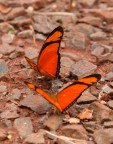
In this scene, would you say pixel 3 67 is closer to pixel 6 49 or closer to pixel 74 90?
pixel 6 49

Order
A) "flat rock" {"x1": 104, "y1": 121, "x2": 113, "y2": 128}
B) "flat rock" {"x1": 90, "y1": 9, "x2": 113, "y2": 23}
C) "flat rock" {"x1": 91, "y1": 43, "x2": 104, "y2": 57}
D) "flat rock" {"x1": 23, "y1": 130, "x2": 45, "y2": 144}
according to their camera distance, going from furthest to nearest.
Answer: "flat rock" {"x1": 90, "y1": 9, "x2": 113, "y2": 23}, "flat rock" {"x1": 91, "y1": 43, "x2": 104, "y2": 57}, "flat rock" {"x1": 104, "y1": 121, "x2": 113, "y2": 128}, "flat rock" {"x1": 23, "y1": 130, "x2": 45, "y2": 144}

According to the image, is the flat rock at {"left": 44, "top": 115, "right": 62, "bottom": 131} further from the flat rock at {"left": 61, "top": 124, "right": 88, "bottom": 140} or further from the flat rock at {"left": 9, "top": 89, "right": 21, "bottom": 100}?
the flat rock at {"left": 9, "top": 89, "right": 21, "bottom": 100}

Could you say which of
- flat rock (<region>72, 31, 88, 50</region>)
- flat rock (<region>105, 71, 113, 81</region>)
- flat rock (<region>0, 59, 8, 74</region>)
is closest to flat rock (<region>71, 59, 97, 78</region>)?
flat rock (<region>105, 71, 113, 81</region>)

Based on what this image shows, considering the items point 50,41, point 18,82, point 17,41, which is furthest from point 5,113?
point 17,41

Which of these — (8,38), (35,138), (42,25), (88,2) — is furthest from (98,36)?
(35,138)

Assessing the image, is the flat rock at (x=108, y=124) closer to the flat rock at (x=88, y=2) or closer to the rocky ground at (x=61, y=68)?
the rocky ground at (x=61, y=68)

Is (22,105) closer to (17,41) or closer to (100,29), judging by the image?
(17,41)
